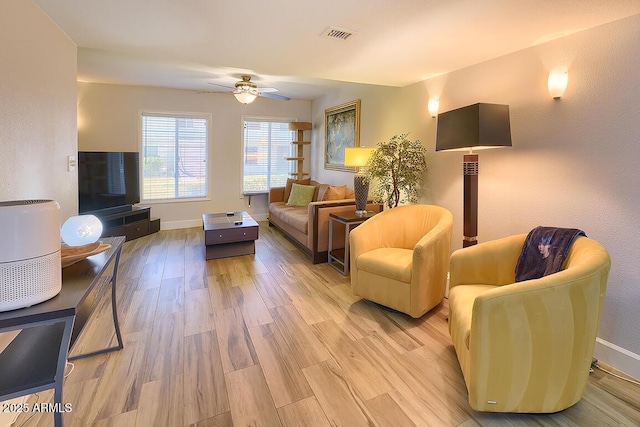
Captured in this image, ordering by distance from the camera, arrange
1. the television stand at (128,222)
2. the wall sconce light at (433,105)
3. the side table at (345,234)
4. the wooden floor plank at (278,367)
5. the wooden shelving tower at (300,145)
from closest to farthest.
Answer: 1. the wooden floor plank at (278,367)
2. the wall sconce light at (433,105)
3. the side table at (345,234)
4. the television stand at (128,222)
5. the wooden shelving tower at (300,145)

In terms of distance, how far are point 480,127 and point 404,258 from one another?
119 centimetres

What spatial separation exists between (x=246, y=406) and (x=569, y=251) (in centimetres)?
204

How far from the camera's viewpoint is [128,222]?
4984 millimetres

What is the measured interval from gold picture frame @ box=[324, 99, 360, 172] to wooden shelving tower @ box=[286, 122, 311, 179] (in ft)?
1.90

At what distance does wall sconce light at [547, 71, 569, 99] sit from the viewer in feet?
7.27

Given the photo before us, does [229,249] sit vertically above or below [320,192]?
below

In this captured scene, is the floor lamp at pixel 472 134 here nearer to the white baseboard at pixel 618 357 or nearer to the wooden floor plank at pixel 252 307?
the white baseboard at pixel 618 357

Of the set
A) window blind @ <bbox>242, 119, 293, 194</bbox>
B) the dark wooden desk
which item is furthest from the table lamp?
window blind @ <bbox>242, 119, 293, 194</bbox>

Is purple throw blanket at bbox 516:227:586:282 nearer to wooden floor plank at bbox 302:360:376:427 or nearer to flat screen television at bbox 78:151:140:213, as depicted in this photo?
wooden floor plank at bbox 302:360:376:427

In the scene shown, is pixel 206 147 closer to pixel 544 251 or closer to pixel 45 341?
pixel 45 341

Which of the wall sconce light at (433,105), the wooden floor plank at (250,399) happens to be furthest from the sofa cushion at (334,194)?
the wooden floor plank at (250,399)

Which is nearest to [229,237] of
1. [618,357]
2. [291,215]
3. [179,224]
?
[291,215]

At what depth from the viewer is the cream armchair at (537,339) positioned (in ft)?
4.99

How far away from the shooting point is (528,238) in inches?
84.7
